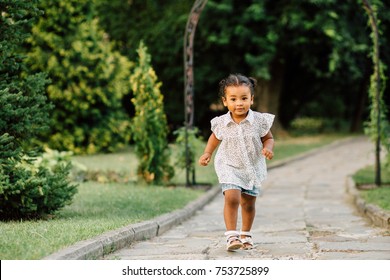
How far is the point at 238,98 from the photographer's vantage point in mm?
6980

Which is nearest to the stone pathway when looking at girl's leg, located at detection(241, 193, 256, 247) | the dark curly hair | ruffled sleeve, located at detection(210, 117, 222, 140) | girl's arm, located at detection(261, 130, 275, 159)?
girl's leg, located at detection(241, 193, 256, 247)

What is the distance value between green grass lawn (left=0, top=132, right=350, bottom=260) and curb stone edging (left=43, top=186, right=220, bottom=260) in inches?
4.7

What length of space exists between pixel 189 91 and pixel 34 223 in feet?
20.9

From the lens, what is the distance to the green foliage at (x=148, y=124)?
1355 centimetres

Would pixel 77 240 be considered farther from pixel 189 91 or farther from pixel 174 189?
pixel 189 91

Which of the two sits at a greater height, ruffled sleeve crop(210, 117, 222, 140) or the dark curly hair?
the dark curly hair

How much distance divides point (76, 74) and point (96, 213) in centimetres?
1218

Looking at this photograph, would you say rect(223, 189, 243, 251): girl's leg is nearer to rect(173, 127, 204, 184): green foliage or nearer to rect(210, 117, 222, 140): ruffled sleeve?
rect(210, 117, 222, 140): ruffled sleeve

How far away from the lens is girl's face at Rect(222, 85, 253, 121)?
6.94 meters

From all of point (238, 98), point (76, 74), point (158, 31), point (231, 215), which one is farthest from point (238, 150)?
point (158, 31)

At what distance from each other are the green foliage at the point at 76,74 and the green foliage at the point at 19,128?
1214 cm

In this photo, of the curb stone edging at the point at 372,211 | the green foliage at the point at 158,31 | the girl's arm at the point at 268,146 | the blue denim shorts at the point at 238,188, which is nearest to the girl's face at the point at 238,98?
the girl's arm at the point at 268,146

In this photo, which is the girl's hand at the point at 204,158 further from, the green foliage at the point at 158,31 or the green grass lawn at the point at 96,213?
the green foliage at the point at 158,31

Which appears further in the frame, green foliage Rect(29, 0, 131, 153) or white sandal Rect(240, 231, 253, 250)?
green foliage Rect(29, 0, 131, 153)
